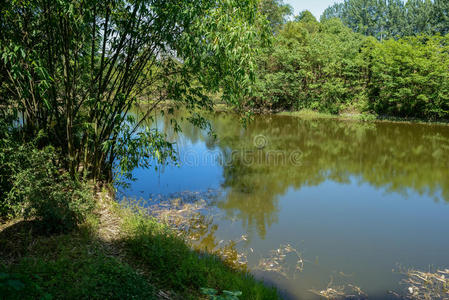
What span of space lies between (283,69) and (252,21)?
24.8 m

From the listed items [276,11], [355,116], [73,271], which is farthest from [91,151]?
[276,11]

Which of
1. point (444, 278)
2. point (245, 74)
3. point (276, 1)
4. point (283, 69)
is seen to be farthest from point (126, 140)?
point (276, 1)

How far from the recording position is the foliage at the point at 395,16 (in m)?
47.5

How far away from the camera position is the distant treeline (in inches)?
896

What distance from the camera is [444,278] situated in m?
4.98

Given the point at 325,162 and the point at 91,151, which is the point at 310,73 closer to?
the point at 325,162

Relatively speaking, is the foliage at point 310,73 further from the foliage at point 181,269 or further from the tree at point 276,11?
the foliage at point 181,269

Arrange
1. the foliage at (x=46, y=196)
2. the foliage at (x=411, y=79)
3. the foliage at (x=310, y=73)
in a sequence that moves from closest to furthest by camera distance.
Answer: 1. the foliage at (x=46, y=196)
2. the foliage at (x=411, y=79)
3. the foliage at (x=310, y=73)

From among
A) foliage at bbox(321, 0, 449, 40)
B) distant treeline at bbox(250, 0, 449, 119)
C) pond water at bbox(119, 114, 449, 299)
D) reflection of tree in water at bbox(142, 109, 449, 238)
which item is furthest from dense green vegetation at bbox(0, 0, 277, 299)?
foliage at bbox(321, 0, 449, 40)

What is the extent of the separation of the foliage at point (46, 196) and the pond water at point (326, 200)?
264cm

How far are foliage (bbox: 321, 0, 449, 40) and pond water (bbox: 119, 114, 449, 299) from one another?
1267 inches

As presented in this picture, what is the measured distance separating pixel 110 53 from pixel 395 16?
7155 cm

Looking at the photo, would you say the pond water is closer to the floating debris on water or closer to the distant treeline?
the floating debris on water

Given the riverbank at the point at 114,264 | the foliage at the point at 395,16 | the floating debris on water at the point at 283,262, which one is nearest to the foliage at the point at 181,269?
the riverbank at the point at 114,264
